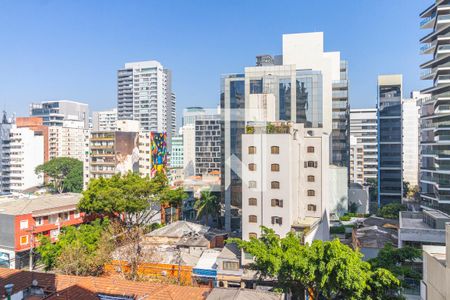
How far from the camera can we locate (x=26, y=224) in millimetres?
28875

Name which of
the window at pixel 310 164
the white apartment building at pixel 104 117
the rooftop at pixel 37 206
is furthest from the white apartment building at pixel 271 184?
the white apartment building at pixel 104 117

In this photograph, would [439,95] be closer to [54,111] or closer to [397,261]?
[397,261]

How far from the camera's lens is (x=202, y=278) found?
2106 cm

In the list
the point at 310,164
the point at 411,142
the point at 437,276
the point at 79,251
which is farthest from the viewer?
the point at 411,142

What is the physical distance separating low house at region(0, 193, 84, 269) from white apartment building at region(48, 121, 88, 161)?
147ft

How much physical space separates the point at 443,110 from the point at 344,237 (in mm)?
14427

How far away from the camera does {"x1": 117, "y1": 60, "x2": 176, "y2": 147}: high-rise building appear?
110625 millimetres

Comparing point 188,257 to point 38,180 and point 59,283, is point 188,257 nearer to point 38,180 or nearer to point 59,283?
point 59,283

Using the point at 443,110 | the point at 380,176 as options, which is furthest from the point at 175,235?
the point at 380,176

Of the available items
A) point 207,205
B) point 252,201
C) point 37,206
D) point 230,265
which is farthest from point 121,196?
point 230,265

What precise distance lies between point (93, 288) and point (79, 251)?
291 inches

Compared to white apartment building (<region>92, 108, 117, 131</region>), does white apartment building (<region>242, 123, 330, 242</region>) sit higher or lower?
lower

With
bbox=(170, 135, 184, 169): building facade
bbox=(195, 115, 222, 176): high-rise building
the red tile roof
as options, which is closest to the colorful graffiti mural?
bbox=(195, 115, 222, 176): high-rise building

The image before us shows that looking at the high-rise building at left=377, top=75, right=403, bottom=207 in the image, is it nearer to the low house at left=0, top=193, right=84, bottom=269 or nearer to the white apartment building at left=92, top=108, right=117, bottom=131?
the low house at left=0, top=193, right=84, bottom=269
